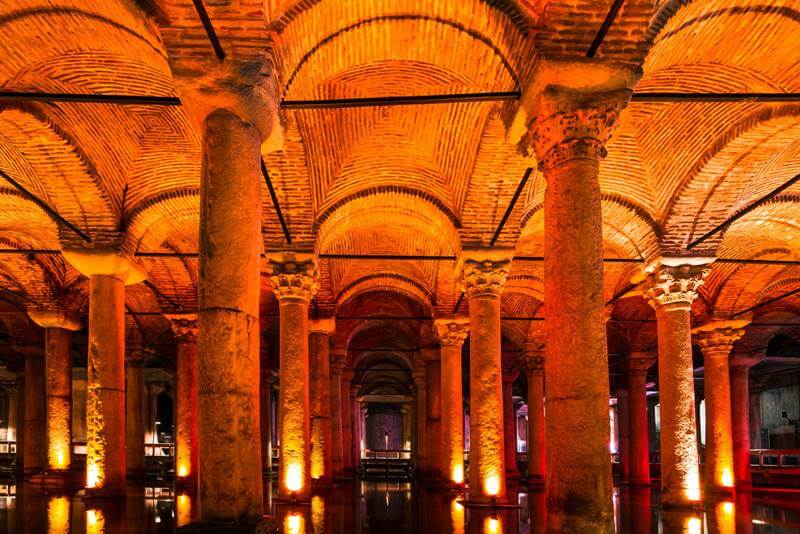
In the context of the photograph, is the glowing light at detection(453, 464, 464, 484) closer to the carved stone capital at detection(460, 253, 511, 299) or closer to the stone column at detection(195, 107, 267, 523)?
the carved stone capital at detection(460, 253, 511, 299)

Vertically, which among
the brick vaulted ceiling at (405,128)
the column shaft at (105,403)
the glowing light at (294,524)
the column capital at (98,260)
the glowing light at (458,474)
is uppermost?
the brick vaulted ceiling at (405,128)

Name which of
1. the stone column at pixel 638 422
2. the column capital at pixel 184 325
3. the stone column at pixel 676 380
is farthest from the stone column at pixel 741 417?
the column capital at pixel 184 325

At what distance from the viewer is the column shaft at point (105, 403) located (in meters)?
11.8

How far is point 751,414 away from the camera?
1112 inches

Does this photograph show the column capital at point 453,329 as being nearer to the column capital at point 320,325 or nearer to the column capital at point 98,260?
the column capital at point 320,325

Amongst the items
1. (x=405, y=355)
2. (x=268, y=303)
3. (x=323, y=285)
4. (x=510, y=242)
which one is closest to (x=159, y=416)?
(x=405, y=355)

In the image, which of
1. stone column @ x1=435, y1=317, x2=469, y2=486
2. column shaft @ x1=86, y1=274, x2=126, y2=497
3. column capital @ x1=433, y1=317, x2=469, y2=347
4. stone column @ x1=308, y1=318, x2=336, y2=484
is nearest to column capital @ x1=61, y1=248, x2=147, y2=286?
column shaft @ x1=86, y1=274, x2=126, y2=497

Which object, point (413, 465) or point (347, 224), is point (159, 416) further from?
point (347, 224)

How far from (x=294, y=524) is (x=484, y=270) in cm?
492

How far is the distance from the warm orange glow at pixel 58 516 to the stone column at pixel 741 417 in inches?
580

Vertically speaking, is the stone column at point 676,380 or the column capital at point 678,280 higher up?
the column capital at point 678,280

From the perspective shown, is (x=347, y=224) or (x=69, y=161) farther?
(x=347, y=224)

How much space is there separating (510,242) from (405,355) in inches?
770

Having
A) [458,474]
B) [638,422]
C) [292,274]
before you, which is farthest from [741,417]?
[292,274]
